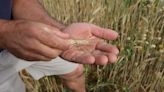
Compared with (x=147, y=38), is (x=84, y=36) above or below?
above

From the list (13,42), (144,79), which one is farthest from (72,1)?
(13,42)

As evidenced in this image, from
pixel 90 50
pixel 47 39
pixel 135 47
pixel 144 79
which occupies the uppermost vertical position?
pixel 47 39

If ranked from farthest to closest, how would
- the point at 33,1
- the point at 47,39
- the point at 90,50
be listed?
the point at 33,1 < the point at 90,50 < the point at 47,39

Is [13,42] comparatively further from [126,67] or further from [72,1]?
[72,1]

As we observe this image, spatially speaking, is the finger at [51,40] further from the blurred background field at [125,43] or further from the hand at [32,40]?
the blurred background field at [125,43]

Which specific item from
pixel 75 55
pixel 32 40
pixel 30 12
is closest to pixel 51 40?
pixel 32 40

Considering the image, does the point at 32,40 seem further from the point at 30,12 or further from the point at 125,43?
the point at 125,43
